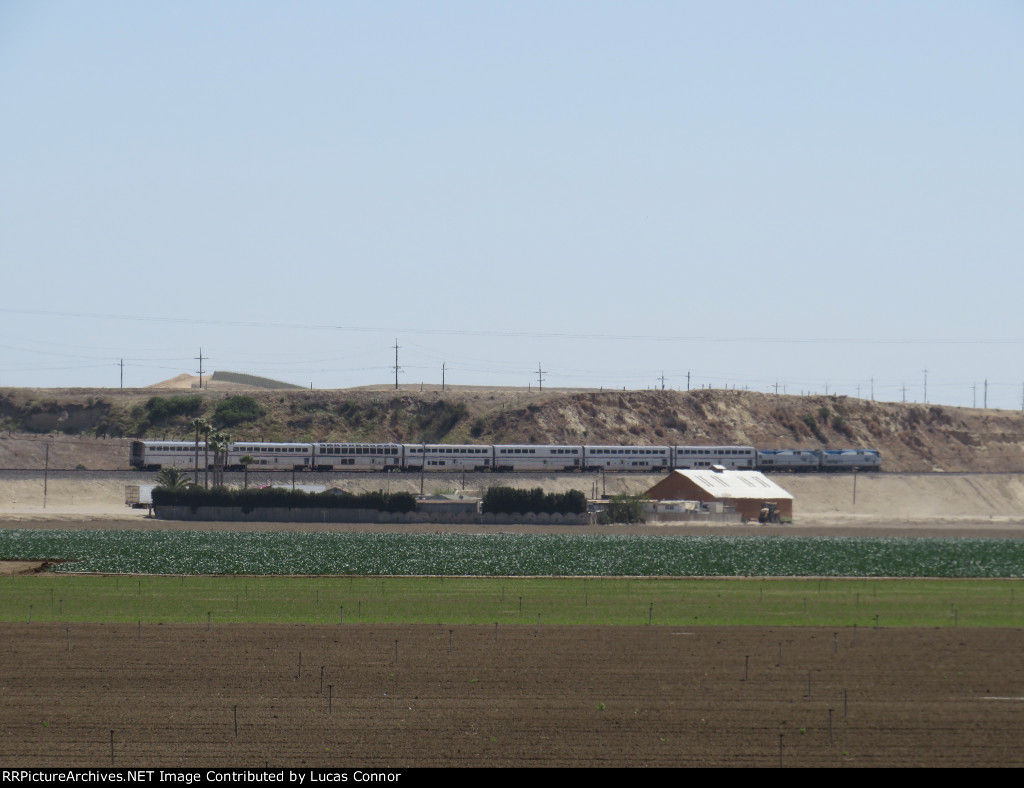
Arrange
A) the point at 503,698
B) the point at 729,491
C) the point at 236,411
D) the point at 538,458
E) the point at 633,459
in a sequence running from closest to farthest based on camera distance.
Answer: the point at 503,698 < the point at 729,491 < the point at 538,458 < the point at 633,459 < the point at 236,411

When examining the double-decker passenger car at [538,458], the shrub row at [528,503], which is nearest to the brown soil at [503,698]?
the shrub row at [528,503]

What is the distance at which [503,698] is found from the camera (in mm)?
22594

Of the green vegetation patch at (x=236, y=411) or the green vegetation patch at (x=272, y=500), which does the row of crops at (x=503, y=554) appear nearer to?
the green vegetation patch at (x=272, y=500)

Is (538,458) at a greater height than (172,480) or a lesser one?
greater

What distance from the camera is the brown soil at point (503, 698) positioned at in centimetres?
1878

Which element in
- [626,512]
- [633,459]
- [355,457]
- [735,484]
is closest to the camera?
[626,512]

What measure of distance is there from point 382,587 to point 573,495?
170 feet

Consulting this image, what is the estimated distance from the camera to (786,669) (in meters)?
26.2

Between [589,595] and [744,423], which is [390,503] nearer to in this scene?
[589,595]

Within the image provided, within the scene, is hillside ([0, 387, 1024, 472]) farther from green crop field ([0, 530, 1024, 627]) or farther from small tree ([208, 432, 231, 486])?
green crop field ([0, 530, 1024, 627])

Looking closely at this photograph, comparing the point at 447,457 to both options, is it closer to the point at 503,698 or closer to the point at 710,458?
the point at 710,458

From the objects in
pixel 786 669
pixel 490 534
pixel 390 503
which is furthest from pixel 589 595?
pixel 390 503

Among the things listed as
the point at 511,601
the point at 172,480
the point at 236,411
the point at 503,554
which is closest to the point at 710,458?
the point at 172,480

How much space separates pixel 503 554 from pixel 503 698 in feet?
131
